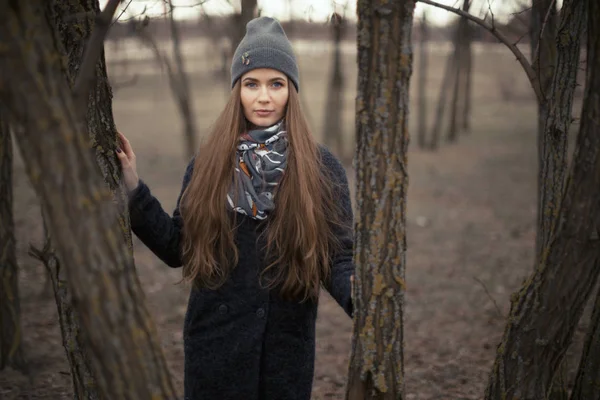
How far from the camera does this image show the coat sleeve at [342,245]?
2.40 m

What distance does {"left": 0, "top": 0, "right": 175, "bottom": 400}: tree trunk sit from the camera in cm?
157

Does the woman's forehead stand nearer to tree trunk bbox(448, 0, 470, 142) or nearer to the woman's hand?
the woman's hand

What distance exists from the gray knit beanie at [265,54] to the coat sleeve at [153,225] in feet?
2.18

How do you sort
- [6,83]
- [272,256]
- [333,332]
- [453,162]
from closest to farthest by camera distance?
1. [6,83]
2. [272,256]
3. [333,332]
4. [453,162]

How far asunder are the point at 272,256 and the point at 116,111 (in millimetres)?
28701

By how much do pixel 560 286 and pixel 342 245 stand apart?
0.90m

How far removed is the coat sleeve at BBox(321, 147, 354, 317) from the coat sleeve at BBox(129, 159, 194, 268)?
0.71 meters

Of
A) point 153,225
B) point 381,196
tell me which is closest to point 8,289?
point 153,225

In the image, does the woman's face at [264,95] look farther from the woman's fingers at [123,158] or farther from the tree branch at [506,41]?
the tree branch at [506,41]

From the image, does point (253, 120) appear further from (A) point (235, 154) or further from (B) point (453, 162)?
(B) point (453, 162)

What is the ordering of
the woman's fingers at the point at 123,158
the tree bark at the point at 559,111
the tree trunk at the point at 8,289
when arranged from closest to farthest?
1. the woman's fingers at the point at 123,158
2. the tree bark at the point at 559,111
3. the tree trunk at the point at 8,289

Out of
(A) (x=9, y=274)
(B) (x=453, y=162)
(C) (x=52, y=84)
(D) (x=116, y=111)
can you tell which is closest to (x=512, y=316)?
(C) (x=52, y=84)

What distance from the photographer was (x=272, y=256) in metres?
2.60

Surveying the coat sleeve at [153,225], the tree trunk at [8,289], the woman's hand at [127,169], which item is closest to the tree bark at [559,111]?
the coat sleeve at [153,225]
